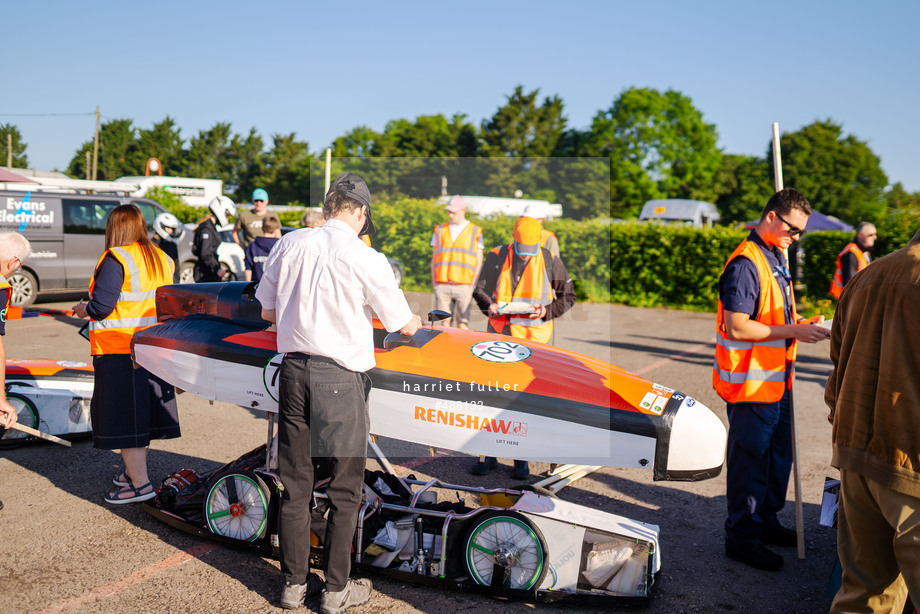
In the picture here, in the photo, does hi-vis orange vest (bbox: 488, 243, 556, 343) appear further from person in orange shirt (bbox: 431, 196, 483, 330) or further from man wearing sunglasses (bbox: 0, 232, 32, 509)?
man wearing sunglasses (bbox: 0, 232, 32, 509)

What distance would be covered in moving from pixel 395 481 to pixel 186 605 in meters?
1.22

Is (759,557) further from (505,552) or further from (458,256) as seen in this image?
(458,256)

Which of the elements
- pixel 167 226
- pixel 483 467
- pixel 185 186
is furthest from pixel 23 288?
pixel 185 186

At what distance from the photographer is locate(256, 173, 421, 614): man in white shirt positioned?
299cm

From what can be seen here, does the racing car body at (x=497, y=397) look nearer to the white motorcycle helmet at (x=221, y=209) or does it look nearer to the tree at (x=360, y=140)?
the white motorcycle helmet at (x=221, y=209)

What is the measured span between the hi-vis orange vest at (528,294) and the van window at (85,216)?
33.2ft

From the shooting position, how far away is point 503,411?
11.0 feet

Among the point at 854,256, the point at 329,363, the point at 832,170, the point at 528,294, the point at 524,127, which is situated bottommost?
the point at 329,363

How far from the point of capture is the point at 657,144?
61.9m

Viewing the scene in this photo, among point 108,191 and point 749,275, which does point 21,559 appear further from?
point 108,191

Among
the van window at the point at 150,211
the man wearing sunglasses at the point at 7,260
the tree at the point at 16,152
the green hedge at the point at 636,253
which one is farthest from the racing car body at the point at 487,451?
the tree at the point at 16,152

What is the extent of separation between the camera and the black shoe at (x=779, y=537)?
4023mm

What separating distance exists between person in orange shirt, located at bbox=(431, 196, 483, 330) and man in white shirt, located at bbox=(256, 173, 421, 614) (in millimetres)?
4634

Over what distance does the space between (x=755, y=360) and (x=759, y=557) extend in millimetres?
1073
